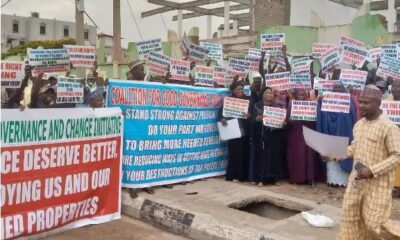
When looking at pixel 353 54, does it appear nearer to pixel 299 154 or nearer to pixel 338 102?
pixel 338 102

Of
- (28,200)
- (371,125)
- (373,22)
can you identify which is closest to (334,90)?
(371,125)

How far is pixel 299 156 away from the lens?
729 cm

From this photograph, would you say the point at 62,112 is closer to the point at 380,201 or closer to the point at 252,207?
the point at 252,207

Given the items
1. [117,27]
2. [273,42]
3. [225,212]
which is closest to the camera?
[225,212]

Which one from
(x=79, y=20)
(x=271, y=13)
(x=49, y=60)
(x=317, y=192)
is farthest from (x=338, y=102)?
(x=271, y=13)

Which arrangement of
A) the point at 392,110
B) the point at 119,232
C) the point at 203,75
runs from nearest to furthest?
the point at 119,232
the point at 392,110
the point at 203,75

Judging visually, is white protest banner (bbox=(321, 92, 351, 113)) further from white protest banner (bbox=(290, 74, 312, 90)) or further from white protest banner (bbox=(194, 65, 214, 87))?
white protest banner (bbox=(194, 65, 214, 87))

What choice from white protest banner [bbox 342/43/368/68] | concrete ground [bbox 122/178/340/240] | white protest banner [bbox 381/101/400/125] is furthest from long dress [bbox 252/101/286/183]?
white protest banner [bbox 381/101/400/125]

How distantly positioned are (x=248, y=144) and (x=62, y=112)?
3320 mm

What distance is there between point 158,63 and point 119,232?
266cm

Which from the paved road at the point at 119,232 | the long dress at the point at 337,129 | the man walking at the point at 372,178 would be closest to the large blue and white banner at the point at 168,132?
the paved road at the point at 119,232

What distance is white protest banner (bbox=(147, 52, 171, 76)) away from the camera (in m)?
6.84

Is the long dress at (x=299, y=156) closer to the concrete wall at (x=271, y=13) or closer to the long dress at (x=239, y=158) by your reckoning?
the long dress at (x=239, y=158)

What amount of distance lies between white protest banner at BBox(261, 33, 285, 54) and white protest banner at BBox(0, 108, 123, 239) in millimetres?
3123
